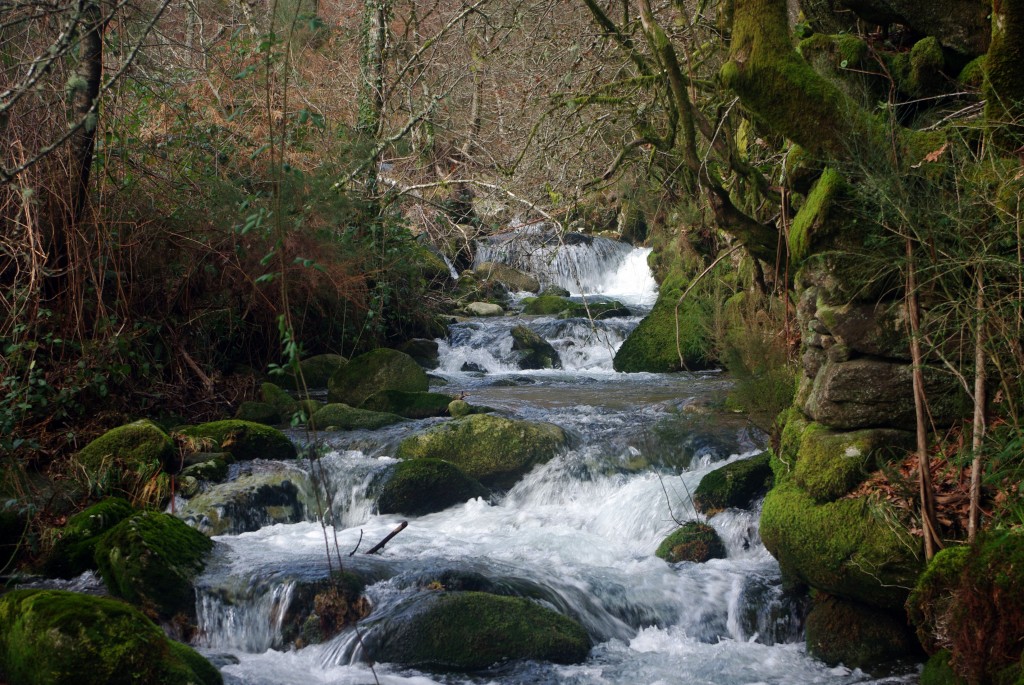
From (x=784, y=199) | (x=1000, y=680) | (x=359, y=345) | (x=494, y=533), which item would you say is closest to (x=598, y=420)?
(x=494, y=533)

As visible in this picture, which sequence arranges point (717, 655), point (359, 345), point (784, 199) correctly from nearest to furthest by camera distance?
point (717, 655), point (784, 199), point (359, 345)

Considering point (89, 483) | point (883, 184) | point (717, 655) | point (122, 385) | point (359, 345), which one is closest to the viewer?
point (883, 184)

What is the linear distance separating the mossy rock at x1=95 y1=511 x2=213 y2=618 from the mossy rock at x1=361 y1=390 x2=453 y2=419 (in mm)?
4710

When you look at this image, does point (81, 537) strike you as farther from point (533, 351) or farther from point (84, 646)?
point (533, 351)

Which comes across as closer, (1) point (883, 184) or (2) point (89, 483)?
(1) point (883, 184)

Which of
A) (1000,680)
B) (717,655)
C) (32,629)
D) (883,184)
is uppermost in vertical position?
(883,184)

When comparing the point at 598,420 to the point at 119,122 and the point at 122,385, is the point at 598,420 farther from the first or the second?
the point at 119,122

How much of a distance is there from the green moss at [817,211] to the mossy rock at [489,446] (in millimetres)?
3752

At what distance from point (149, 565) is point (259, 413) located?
4724 millimetres

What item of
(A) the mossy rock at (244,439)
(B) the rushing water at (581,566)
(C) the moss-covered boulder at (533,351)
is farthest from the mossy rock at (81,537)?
(C) the moss-covered boulder at (533,351)

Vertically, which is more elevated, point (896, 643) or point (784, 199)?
point (784, 199)

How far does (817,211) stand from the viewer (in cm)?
554

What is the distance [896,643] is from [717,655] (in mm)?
1026

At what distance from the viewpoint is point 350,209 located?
11.0 m
